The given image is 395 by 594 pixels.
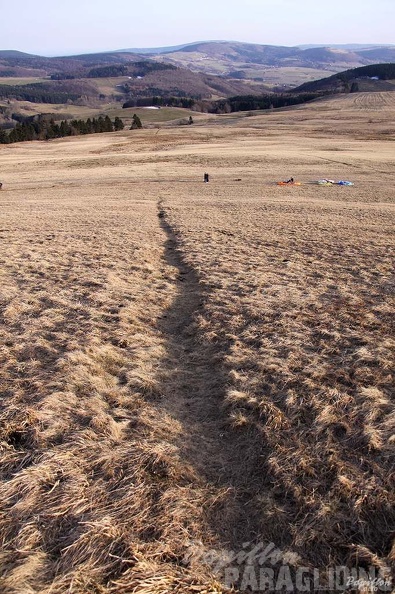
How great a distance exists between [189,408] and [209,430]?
0.66 m

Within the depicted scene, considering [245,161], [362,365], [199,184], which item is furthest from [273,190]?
[362,365]

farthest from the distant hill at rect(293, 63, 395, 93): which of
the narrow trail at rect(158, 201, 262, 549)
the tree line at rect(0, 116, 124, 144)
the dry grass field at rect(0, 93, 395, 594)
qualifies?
the narrow trail at rect(158, 201, 262, 549)

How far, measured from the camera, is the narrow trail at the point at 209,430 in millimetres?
4844

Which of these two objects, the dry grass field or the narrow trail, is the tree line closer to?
the dry grass field

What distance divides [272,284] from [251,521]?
826 cm

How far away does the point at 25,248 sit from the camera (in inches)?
642

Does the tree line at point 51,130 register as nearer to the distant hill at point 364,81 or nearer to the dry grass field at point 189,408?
the dry grass field at point 189,408

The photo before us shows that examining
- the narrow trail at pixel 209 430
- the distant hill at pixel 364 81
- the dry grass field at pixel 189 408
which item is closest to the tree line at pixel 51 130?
the dry grass field at pixel 189 408

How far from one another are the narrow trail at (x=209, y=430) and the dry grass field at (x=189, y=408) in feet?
0.09

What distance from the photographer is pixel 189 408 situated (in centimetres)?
686

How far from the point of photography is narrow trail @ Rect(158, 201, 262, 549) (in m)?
4.84

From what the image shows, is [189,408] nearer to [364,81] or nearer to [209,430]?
[209,430]

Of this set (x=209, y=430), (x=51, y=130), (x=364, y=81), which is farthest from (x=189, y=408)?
(x=364, y=81)

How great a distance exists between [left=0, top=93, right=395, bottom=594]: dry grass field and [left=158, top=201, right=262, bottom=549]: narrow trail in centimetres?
3
